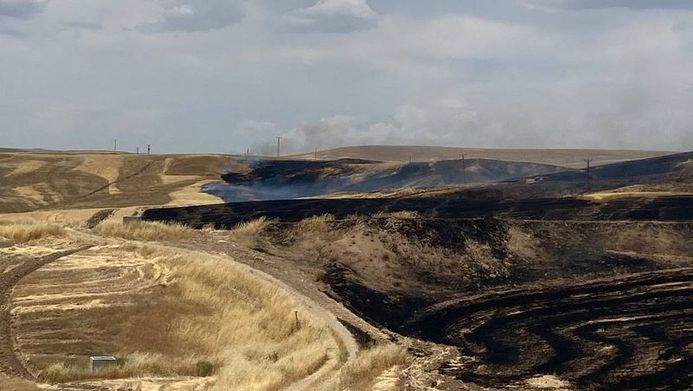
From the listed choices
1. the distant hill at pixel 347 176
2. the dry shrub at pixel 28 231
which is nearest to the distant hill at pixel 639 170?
the distant hill at pixel 347 176

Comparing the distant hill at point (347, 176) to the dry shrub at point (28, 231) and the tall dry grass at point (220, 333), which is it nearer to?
the dry shrub at point (28, 231)

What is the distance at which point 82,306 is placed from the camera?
3325 cm

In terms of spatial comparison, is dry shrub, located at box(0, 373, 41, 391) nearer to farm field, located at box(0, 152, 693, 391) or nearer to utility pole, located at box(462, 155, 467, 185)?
farm field, located at box(0, 152, 693, 391)

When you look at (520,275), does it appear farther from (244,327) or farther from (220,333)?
(220,333)

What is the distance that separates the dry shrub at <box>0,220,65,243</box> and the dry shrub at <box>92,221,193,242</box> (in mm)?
2893

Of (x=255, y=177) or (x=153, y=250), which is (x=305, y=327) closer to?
(x=153, y=250)

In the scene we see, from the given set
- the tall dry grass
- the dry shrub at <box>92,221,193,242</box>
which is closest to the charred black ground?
the tall dry grass

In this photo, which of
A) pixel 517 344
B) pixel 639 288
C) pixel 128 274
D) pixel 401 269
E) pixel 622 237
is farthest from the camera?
pixel 622 237

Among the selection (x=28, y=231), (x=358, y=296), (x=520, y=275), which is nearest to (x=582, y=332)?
(x=358, y=296)

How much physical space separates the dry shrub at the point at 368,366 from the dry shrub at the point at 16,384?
26.6 feet

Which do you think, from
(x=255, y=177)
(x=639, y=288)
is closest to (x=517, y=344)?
(x=639, y=288)

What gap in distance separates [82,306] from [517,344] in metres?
17.4

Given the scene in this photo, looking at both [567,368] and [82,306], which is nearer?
[567,368]

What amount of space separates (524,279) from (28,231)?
28260 millimetres
